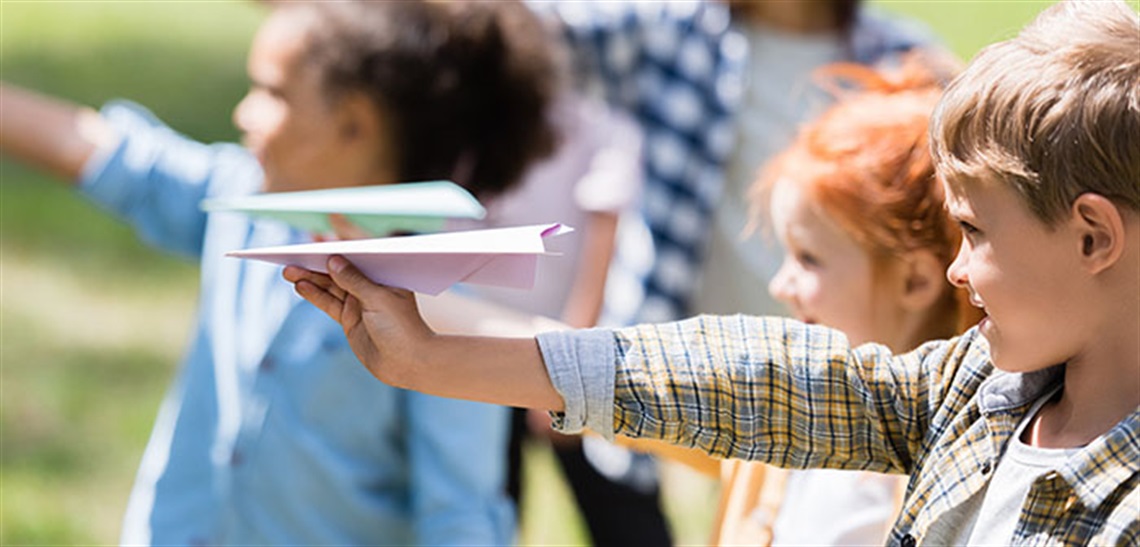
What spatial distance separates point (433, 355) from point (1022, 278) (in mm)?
486

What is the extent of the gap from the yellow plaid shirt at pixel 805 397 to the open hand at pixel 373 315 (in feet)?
0.38

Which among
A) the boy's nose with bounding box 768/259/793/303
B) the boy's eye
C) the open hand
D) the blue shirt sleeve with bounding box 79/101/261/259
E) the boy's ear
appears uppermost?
the blue shirt sleeve with bounding box 79/101/261/259

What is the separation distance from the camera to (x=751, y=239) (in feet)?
10.7

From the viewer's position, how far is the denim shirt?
235 cm

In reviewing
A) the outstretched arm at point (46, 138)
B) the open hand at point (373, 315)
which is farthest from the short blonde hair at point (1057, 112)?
the outstretched arm at point (46, 138)

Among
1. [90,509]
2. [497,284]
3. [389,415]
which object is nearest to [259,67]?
[389,415]

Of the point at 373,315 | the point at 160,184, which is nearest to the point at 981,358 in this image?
Answer: the point at 373,315

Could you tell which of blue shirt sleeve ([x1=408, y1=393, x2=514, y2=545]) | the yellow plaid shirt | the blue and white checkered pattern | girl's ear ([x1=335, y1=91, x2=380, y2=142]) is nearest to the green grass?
the yellow plaid shirt

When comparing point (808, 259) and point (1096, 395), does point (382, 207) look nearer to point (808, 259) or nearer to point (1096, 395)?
point (1096, 395)

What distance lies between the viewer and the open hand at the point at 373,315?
57.1 inches

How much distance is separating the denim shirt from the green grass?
31.9 inches

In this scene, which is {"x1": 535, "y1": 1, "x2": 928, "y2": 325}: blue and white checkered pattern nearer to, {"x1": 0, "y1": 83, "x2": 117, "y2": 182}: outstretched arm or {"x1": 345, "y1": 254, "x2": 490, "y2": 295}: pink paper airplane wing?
{"x1": 0, "y1": 83, "x2": 117, "y2": 182}: outstretched arm

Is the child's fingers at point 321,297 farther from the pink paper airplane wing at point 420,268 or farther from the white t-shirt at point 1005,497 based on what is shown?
the white t-shirt at point 1005,497

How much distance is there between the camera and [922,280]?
81.4 inches
